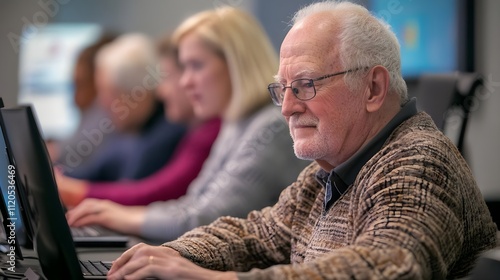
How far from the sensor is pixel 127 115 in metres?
4.47

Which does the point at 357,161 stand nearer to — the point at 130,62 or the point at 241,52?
the point at 241,52

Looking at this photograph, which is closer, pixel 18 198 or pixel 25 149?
pixel 25 149

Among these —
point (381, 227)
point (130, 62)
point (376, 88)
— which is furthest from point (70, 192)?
point (381, 227)

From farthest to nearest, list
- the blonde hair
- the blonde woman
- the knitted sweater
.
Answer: the blonde hair < the blonde woman < the knitted sweater

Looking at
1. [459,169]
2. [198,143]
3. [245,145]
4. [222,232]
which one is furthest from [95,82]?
[459,169]

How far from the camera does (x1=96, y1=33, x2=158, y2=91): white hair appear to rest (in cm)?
446

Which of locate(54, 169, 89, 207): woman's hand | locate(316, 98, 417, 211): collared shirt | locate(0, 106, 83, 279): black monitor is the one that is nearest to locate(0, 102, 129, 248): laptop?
locate(0, 106, 83, 279): black monitor

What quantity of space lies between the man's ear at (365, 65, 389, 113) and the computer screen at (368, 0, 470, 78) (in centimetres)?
291

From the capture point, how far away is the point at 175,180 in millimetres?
3326

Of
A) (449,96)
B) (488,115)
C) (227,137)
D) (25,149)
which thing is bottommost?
(488,115)

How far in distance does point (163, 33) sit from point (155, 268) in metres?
3.82

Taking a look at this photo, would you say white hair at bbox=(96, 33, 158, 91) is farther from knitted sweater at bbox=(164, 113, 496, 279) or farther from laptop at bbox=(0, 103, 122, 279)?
laptop at bbox=(0, 103, 122, 279)

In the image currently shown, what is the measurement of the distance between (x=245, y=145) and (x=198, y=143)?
1.93 ft

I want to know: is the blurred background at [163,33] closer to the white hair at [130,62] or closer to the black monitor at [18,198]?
the white hair at [130,62]
